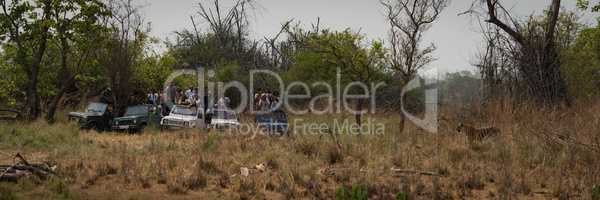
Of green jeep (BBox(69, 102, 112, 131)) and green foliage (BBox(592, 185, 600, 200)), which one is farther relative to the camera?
green jeep (BBox(69, 102, 112, 131))

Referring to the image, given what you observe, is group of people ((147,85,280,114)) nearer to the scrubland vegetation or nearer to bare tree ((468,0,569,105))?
the scrubland vegetation

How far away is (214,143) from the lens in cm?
1291

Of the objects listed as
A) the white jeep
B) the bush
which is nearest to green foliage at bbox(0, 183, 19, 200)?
the bush

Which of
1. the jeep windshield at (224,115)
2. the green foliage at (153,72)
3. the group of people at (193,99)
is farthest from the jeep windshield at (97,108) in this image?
the green foliage at (153,72)

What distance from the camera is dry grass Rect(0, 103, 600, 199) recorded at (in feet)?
28.0

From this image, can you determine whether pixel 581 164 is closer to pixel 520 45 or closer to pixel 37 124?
pixel 520 45

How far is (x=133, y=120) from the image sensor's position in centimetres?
1786

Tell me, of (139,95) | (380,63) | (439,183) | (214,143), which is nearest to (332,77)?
(380,63)

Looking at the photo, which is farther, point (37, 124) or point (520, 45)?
point (37, 124)

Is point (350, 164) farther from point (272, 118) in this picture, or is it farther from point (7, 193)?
point (272, 118)

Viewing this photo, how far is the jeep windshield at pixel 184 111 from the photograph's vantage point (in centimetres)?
1817

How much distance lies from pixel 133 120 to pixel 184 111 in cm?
157

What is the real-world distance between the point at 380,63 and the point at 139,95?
452 inches

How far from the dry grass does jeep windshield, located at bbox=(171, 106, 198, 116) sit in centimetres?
480
